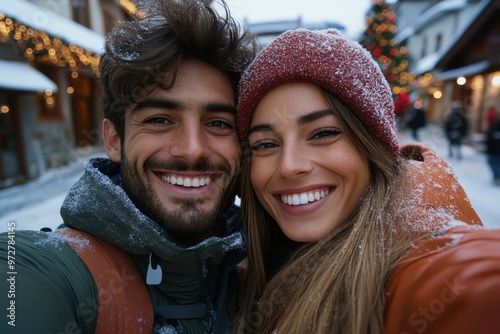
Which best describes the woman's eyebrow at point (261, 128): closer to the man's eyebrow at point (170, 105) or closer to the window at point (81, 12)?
the man's eyebrow at point (170, 105)

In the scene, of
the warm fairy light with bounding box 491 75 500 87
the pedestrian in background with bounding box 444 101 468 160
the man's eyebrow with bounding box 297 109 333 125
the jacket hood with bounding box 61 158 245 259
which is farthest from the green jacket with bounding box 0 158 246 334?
the warm fairy light with bounding box 491 75 500 87

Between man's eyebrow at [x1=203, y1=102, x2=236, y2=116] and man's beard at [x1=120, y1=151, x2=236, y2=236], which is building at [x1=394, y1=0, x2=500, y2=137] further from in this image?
man's beard at [x1=120, y1=151, x2=236, y2=236]

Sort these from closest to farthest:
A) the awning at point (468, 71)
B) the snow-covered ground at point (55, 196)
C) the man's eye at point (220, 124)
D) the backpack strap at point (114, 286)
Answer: the backpack strap at point (114, 286), the man's eye at point (220, 124), the snow-covered ground at point (55, 196), the awning at point (468, 71)

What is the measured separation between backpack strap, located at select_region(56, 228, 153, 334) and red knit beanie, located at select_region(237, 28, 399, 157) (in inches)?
36.3

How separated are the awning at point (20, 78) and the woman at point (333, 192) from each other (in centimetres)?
741

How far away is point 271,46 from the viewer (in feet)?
4.71

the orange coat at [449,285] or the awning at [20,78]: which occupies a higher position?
the awning at [20,78]

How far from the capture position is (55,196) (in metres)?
7.13

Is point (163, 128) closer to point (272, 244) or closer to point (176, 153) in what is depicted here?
point (176, 153)

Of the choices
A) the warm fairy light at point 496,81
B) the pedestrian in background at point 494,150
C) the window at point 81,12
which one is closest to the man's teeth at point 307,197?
the pedestrian in background at point 494,150

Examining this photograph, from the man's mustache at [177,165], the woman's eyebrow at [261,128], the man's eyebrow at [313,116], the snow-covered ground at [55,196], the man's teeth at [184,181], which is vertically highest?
the man's eyebrow at [313,116]

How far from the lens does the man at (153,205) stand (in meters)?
1.08

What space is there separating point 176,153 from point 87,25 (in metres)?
13.1

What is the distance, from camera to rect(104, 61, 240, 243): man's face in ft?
4.87
